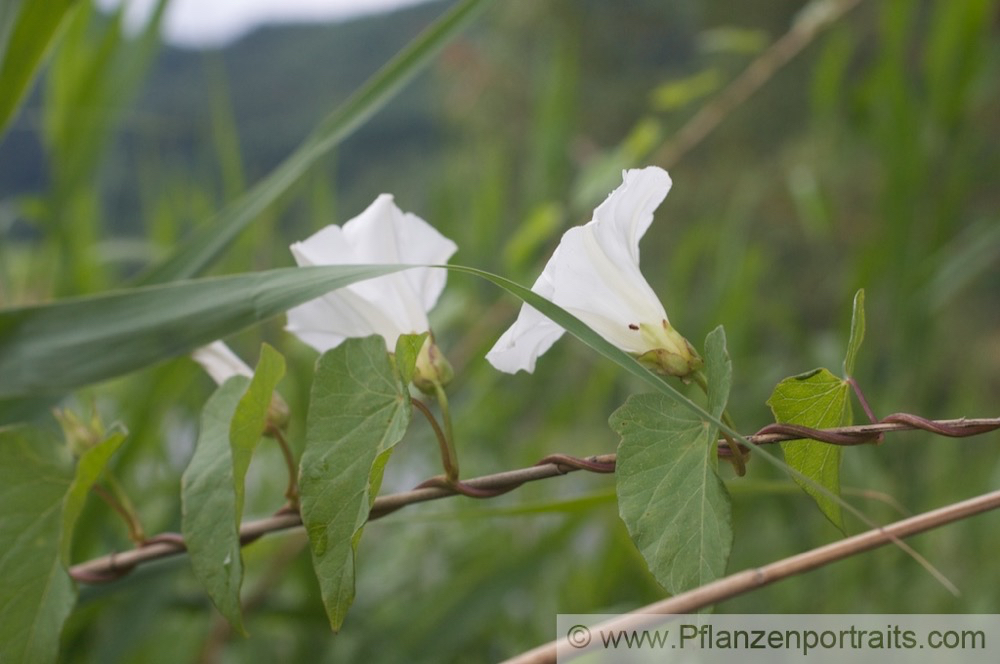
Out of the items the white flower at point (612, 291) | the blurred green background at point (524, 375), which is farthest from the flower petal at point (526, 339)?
the blurred green background at point (524, 375)

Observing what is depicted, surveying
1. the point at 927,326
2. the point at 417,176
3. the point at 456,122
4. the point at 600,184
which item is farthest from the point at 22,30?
the point at 417,176

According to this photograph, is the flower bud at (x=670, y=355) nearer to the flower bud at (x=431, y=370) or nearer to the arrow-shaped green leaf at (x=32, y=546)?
the flower bud at (x=431, y=370)

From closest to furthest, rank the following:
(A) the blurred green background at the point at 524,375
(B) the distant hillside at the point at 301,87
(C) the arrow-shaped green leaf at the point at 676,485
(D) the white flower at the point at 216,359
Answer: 1. (C) the arrow-shaped green leaf at the point at 676,485
2. (D) the white flower at the point at 216,359
3. (A) the blurred green background at the point at 524,375
4. (B) the distant hillside at the point at 301,87

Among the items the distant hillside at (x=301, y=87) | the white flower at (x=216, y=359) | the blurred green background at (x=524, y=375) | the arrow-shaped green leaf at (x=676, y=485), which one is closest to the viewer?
the arrow-shaped green leaf at (x=676, y=485)

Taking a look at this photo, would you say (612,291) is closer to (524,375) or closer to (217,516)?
(217,516)

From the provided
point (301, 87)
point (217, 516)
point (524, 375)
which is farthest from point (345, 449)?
point (301, 87)

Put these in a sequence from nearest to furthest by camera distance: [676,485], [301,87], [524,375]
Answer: [676,485]
[524,375]
[301,87]

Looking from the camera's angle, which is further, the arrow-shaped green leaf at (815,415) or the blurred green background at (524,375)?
the blurred green background at (524,375)

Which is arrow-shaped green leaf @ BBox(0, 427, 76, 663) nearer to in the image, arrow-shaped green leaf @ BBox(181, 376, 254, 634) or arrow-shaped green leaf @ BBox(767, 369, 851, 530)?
arrow-shaped green leaf @ BBox(181, 376, 254, 634)
